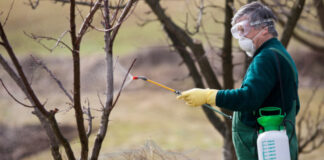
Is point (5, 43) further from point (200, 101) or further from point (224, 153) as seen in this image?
point (224, 153)

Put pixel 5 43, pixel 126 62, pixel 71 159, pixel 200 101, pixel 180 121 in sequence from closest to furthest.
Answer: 1. pixel 5 43
2. pixel 200 101
3. pixel 71 159
4. pixel 180 121
5. pixel 126 62

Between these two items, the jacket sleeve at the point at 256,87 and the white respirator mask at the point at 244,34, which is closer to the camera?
the jacket sleeve at the point at 256,87

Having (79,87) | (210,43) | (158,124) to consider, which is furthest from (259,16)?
(158,124)

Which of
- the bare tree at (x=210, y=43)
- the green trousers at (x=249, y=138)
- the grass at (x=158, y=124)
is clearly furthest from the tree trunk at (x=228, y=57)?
the grass at (x=158, y=124)

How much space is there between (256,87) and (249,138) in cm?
36

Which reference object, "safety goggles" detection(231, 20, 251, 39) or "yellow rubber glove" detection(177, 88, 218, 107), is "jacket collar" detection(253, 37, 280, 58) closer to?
"safety goggles" detection(231, 20, 251, 39)

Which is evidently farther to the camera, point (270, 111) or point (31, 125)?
point (31, 125)

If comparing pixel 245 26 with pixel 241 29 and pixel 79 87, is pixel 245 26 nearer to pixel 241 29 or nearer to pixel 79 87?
pixel 241 29

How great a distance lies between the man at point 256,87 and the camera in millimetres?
2193

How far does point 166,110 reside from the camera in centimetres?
1429

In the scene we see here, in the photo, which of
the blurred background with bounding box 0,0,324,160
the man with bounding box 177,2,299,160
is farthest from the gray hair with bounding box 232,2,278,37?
the blurred background with bounding box 0,0,324,160

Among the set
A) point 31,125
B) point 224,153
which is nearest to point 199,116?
point 31,125

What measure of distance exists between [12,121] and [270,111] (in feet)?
29.1

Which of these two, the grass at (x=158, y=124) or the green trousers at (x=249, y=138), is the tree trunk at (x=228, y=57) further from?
the grass at (x=158, y=124)
